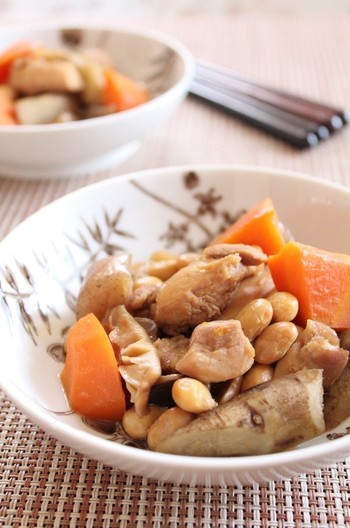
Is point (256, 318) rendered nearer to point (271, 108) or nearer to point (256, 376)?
point (256, 376)

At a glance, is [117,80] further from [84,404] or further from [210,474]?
[210,474]

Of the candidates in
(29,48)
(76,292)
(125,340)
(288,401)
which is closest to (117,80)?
(29,48)

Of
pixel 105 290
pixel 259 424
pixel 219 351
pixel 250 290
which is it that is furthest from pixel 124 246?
pixel 259 424

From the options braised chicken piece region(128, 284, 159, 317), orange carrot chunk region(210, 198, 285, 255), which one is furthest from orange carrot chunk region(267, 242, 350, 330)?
braised chicken piece region(128, 284, 159, 317)

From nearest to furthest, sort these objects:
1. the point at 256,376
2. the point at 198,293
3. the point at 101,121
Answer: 1. the point at 256,376
2. the point at 198,293
3. the point at 101,121

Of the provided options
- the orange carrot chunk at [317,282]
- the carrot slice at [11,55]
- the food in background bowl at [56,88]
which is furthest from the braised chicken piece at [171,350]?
the carrot slice at [11,55]

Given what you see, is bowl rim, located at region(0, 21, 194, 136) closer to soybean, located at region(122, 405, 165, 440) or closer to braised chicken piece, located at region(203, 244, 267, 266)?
braised chicken piece, located at region(203, 244, 267, 266)

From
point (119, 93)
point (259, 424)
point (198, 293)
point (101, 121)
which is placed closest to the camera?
point (259, 424)
